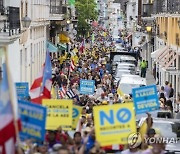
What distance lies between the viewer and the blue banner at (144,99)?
692 inches

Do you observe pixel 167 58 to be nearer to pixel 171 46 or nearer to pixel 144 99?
pixel 171 46

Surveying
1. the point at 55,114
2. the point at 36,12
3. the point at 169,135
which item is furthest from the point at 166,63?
the point at 55,114

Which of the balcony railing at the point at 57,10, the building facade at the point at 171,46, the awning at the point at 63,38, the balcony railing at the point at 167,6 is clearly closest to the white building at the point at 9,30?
the building facade at the point at 171,46

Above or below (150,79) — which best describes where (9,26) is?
above

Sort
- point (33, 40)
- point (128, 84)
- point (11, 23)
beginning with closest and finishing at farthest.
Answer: point (11, 23)
point (128, 84)
point (33, 40)

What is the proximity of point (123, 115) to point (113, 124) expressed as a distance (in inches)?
12.5

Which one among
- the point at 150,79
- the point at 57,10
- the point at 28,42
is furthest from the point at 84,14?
the point at 28,42

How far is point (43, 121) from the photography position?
12.0m

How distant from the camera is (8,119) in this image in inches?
420

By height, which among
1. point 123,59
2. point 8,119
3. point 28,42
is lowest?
point 123,59

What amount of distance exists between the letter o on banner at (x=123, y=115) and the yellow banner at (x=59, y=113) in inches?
78.7

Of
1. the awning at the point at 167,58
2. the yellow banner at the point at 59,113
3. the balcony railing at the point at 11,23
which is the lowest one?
the awning at the point at 167,58

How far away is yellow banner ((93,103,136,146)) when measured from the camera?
13156 mm

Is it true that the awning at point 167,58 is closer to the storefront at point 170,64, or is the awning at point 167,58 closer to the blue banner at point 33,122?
the storefront at point 170,64
